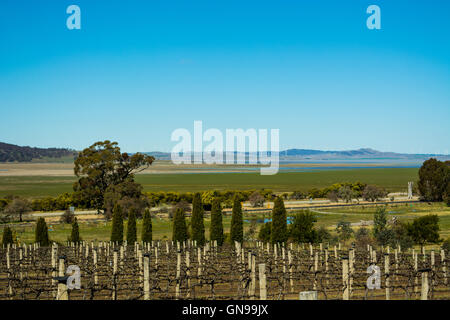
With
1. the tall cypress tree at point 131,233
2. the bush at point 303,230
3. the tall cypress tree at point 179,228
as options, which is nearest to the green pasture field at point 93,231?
the tall cypress tree at point 179,228

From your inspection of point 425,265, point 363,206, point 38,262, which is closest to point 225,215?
point 363,206

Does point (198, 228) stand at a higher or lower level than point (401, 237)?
higher

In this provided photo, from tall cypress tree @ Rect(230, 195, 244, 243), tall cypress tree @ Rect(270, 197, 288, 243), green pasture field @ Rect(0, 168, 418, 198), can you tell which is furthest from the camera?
green pasture field @ Rect(0, 168, 418, 198)

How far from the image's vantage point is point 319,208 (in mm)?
62094

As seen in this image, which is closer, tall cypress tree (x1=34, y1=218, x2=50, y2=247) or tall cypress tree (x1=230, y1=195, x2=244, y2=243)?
tall cypress tree (x1=34, y1=218, x2=50, y2=247)

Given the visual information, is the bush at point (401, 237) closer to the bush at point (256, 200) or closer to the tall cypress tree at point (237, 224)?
the tall cypress tree at point (237, 224)

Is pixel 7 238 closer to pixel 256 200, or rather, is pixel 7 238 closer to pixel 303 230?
pixel 303 230

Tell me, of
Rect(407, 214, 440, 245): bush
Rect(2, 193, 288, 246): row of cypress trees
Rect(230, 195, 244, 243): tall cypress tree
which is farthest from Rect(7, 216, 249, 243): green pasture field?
Rect(407, 214, 440, 245): bush

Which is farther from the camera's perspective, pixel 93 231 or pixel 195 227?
pixel 93 231

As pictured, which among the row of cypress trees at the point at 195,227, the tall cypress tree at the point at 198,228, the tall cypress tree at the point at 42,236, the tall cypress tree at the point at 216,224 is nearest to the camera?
the row of cypress trees at the point at 195,227

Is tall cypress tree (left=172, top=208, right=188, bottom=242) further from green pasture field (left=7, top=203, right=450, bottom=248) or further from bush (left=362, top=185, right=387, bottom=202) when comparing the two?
bush (left=362, top=185, right=387, bottom=202)

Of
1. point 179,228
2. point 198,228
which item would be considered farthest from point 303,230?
point 179,228
